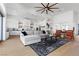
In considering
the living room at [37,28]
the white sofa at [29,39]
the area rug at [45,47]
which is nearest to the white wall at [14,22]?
the living room at [37,28]

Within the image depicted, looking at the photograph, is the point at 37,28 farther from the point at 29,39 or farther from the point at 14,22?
the point at 14,22

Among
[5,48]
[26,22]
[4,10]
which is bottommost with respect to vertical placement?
[5,48]

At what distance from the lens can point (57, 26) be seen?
2.49m

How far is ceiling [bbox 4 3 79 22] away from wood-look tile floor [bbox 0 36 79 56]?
46 centimetres

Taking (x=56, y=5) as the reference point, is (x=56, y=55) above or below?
below

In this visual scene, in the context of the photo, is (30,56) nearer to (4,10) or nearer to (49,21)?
(49,21)

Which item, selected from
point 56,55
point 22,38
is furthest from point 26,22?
point 56,55

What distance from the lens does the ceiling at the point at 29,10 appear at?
2428mm

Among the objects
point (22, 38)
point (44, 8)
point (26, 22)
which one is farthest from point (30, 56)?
point (44, 8)

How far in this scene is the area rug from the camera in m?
2.46

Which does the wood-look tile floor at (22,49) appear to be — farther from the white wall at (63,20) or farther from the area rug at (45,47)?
the white wall at (63,20)

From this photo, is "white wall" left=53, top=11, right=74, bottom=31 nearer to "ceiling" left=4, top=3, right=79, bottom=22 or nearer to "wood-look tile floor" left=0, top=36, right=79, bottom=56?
"ceiling" left=4, top=3, right=79, bottom=22

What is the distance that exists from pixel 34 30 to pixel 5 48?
67 cm

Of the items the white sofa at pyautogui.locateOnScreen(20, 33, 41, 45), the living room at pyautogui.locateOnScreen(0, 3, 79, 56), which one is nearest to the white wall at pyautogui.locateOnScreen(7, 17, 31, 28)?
the living room at pyautogui.locateOnScreen(0, 3, 79, 56)
